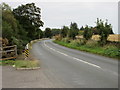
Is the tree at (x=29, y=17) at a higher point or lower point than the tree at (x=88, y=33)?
higher

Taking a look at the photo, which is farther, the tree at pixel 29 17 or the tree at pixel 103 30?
the tree at pixel 29 17

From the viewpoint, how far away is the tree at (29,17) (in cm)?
5728

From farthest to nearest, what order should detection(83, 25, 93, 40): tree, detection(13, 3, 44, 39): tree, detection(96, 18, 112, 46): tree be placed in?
detection(13, 3, 44, 39): tree < detection(83, 25, 93, 40): tree < detection(96, 18, 112, 46): tree

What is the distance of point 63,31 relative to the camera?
6525 centimetres

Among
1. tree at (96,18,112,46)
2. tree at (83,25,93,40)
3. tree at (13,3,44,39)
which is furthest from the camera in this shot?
tree at (13,3,44,39)

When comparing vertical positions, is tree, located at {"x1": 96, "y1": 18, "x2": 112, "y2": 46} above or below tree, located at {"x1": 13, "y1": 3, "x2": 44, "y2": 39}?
below

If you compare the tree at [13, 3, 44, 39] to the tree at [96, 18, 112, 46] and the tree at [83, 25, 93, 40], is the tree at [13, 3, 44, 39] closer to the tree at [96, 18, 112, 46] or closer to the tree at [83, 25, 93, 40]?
the tree at [83, 25, 93, 40]

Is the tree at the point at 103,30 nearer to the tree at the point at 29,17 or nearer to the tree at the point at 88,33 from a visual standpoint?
the tree at the point at 88,33

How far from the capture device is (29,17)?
201ft

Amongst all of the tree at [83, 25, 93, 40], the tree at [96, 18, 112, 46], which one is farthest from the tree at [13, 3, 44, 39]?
the tree at [96, 18, 112, 46]

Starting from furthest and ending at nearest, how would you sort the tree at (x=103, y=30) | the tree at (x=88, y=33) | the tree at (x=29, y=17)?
1. the tree at (x=29, y=17)
2. the tree at (x=88, y=33)
3. the tree at (x=103, y=30)

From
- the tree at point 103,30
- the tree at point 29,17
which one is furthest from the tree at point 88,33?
the tree at point 29,17

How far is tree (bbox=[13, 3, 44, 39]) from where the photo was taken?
57281mm

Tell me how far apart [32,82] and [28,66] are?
12.7ft
